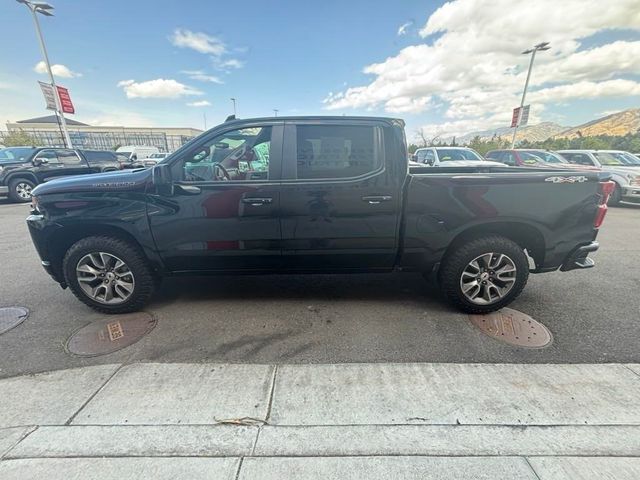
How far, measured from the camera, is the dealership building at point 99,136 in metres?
42.2

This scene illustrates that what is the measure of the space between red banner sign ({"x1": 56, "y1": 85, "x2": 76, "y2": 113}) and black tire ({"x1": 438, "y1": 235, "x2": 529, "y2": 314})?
21.1 meters

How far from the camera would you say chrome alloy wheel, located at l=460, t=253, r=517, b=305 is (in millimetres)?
3191

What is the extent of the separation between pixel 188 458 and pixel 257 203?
2.05 metres

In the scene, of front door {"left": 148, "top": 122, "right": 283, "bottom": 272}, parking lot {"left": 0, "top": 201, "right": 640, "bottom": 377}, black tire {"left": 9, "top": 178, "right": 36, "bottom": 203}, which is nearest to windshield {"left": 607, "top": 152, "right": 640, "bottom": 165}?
parking lot {"left": 0, "top": 201, "right": 640, "bottom": 377}

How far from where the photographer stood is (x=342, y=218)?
10.2ft

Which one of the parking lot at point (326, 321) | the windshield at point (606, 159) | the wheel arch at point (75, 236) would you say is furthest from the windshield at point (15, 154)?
the windshield at point (606, 159)

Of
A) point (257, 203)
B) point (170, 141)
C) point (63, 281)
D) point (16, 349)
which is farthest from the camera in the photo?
point (170, 141)

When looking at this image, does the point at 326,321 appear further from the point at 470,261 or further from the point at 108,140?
the point at 108,140

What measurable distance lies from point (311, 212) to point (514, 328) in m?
2.34

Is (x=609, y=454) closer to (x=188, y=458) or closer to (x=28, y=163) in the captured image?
(x=188, y=458)

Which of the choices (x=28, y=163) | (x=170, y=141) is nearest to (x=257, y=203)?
(x=28, y=163)

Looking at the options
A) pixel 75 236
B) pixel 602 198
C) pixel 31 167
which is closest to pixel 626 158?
pixel 602 198

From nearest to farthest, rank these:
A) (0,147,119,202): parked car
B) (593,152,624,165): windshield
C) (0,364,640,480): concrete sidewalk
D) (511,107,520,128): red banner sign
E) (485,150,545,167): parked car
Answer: (0,364,640,480): concrete sidewalk
(0,147,119,202): parked car
(593,152,624,165): windshield
(485,150,545,167): parked car
(511,107,520,128): red banner sign

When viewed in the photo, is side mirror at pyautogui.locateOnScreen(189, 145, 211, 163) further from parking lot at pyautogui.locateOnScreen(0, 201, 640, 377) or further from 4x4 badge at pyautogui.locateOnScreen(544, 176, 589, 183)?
4x4 badge at pyautogui.locateOnScreen(544, 176, 589, 183)
